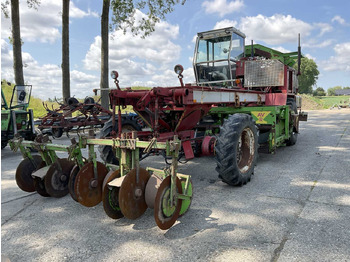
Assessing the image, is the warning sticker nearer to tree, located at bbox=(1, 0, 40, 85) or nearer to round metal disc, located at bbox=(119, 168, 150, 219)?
round metal disc, located at bbox=(119, 168, 150, 219)

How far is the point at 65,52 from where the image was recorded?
45.7ft

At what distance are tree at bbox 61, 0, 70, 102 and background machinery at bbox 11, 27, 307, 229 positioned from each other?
9.12 meters

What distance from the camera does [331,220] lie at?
10.6 ft

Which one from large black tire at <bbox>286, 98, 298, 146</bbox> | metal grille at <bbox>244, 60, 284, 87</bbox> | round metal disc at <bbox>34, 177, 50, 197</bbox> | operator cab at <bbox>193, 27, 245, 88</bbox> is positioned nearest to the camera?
round metal disc at <bbox>34, 177, 50, 197</bbox>

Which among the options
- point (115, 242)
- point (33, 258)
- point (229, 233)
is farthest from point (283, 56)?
point (33, 258)

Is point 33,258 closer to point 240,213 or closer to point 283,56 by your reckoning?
point 240,213

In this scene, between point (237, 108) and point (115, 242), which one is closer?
point (115, 242)

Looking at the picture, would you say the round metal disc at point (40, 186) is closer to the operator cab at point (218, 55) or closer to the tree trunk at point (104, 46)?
the operator cab at point (218, 55)

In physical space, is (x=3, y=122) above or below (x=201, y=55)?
below

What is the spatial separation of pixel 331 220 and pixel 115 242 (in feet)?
7.95

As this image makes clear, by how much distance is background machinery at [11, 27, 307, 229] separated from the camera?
3.21m

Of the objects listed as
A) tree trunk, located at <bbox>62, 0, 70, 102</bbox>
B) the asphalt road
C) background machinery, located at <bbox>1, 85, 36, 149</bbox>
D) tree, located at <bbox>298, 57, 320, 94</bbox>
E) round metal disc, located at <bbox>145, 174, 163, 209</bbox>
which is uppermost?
tree, located at <bbox>298, 57, 320, 94</bbox>

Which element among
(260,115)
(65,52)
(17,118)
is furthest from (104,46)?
(260,115)

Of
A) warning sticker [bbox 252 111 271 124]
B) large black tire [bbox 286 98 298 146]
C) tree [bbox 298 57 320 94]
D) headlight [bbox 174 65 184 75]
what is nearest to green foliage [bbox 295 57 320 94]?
tree [bbox 298 57 320 94]
